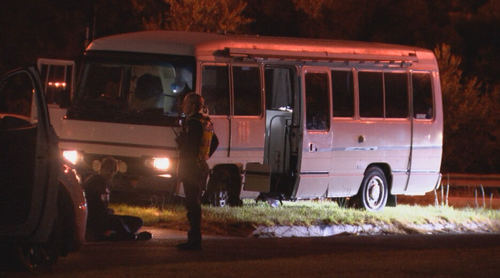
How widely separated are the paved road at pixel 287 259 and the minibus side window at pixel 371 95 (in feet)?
14.2

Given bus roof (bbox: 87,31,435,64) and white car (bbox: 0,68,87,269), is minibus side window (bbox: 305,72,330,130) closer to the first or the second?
bus roof (bbox: 87,31,435,64)

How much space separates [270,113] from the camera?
1617 cm

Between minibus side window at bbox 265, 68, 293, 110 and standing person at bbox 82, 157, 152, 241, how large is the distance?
5154 millimetres

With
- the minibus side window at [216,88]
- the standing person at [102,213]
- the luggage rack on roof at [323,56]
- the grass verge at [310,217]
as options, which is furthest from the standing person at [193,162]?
the luggage rack on roof at [323,56]

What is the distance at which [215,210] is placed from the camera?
14547 millimetres

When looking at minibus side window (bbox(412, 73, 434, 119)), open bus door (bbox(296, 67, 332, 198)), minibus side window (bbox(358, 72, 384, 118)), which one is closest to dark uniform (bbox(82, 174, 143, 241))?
open bus door (bbox(296, 67, 332, 198))

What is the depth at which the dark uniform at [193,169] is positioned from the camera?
11.1m

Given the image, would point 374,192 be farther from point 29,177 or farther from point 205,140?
point 29,177

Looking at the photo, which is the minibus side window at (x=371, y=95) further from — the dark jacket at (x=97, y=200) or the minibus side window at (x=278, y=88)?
the dark jacket at (x=97, y=200)

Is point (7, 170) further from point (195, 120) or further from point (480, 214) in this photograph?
point (480, 214)

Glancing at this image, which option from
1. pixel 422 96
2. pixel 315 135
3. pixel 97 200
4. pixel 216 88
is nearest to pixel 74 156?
pixel 216 88

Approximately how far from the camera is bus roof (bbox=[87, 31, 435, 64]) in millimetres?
15148

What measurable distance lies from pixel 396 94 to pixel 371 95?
63cm

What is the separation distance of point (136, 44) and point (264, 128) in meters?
2.32
